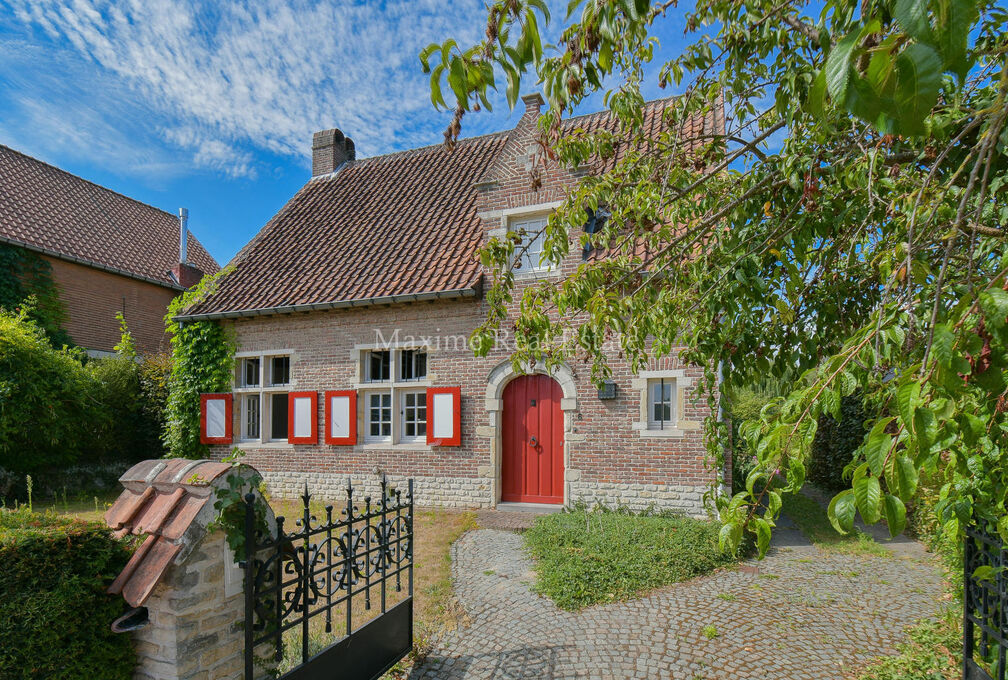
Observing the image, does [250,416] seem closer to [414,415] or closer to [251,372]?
[251,372]

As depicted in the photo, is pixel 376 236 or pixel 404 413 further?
pixel 376 236

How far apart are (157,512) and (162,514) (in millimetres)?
103

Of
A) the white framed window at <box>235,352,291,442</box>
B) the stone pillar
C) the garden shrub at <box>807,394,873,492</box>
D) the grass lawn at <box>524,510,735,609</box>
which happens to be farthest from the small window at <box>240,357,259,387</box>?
the garden shrub at <box>807,394,873,492</box>

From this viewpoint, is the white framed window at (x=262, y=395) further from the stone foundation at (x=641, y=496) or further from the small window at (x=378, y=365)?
the stone foundation at (x=641, y=496)

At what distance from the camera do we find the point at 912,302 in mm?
1970

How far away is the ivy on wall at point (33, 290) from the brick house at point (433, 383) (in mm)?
5327

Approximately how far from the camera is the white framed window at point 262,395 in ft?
35.6

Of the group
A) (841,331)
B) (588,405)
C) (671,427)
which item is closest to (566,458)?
(588,405)

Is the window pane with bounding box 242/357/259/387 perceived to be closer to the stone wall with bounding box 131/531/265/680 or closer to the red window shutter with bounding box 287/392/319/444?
the red window shutter with bounding box 287/392/319/444

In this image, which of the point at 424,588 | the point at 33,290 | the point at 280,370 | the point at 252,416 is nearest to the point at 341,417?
the point at 280,370

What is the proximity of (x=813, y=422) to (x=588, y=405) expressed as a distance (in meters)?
7.09

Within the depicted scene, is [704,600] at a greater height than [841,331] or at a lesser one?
lesser

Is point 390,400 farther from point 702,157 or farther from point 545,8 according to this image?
point 545,8

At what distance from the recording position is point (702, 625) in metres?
4.75
